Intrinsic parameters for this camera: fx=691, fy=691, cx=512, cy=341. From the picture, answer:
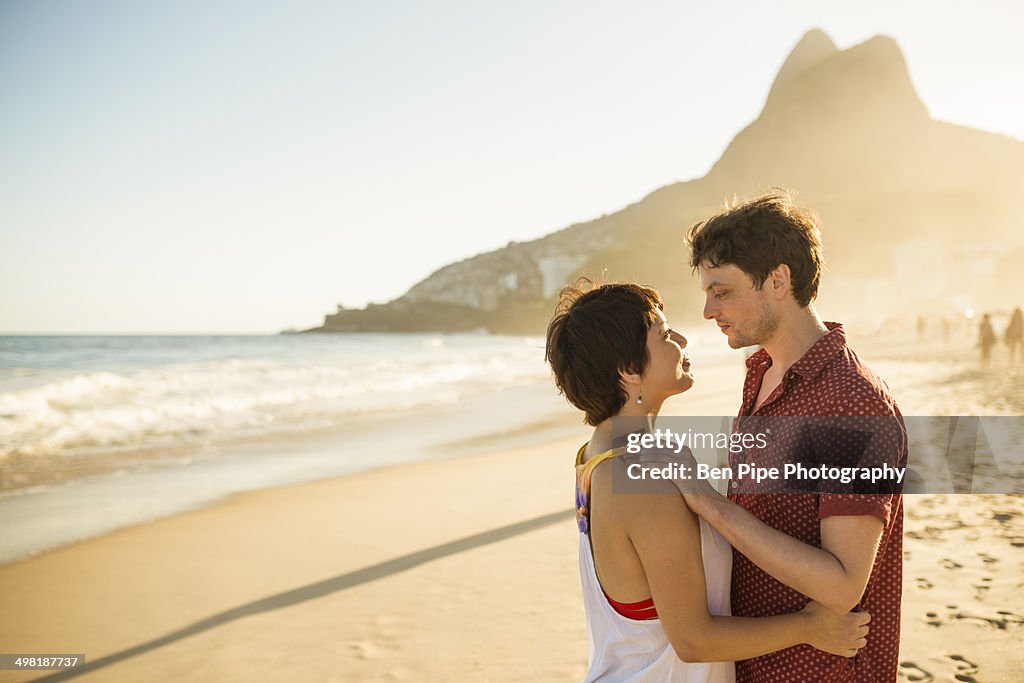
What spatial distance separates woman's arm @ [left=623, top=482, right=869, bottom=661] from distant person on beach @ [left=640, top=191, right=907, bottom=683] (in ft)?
0.20

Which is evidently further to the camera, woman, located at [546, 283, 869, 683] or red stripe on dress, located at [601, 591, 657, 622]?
red stripe on dress, located at [601, 591, 657, 622]

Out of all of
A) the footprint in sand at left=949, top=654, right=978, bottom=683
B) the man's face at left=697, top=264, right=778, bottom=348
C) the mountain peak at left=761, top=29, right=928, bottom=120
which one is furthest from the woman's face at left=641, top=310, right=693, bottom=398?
the mountain peak at left=761, top=29, right=928, bottom=120

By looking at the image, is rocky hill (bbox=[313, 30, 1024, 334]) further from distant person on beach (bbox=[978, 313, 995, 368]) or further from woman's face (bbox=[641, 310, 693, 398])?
woman's face (bbox=[641, 310, 693, 398])

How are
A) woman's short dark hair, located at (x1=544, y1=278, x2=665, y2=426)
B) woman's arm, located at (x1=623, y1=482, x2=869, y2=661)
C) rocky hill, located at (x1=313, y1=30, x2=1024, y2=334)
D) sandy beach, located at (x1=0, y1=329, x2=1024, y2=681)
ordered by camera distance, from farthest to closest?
rocky hill, located at (x1=313, y1=30, x2=1024, y2=334), sandy beach, located at (x1=0, y1=329, x2=1024, y2=681), woman's short dark hair, located at (x1=544, y1=278, x2=665, y2=426), woman's arm, located at (x1=623, y1=482, x2=869, y2=661)


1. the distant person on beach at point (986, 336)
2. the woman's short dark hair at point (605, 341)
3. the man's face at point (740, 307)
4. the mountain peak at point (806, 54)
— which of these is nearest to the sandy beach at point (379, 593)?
the man's face at point (740, 307)

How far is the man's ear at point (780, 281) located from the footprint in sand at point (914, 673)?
2913 millimetres

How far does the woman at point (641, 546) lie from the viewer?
168 centimetres

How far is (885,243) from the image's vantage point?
9375cm

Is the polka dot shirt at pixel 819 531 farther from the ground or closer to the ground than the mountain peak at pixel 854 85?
closer to the ground

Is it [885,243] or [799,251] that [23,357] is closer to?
[799,251]

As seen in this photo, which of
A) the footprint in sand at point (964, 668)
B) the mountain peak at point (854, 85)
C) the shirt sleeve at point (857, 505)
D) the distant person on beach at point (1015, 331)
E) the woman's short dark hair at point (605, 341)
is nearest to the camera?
the shirt sleeve at point (857, 505)

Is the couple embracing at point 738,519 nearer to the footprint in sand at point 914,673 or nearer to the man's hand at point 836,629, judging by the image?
the man's hand at point 836,629

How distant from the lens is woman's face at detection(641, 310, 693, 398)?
1949 millimetres

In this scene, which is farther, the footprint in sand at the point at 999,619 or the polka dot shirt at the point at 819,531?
the footprint in sand at the point at 999,619
